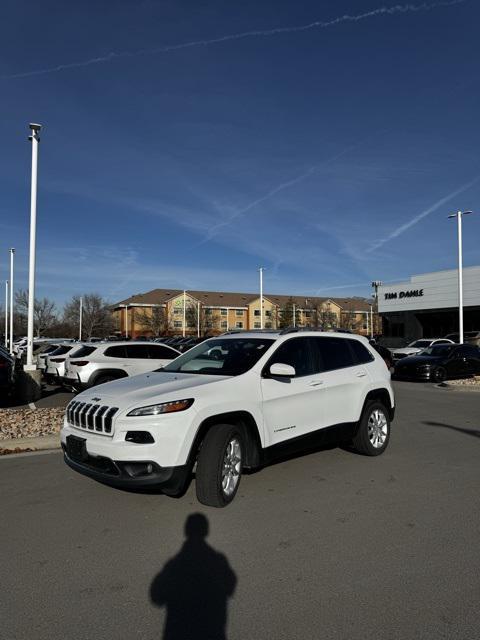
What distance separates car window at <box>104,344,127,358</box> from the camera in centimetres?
1319

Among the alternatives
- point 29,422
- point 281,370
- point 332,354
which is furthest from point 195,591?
point 29,422

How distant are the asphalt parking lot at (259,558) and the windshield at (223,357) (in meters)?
1.32

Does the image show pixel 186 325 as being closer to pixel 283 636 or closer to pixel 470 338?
pixel 470 338

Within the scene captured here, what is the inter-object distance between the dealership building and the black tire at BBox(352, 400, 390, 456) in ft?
137

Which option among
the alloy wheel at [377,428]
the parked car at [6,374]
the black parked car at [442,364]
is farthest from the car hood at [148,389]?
the black parked car at [442,364]

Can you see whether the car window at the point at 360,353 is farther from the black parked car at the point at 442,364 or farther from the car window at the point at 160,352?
the black parked car at the point at 442,364

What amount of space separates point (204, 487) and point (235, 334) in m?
2.32

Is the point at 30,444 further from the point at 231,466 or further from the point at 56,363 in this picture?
the point at 56,363

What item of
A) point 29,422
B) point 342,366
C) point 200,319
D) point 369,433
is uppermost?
point 200,319

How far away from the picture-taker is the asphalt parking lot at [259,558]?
3117 mm

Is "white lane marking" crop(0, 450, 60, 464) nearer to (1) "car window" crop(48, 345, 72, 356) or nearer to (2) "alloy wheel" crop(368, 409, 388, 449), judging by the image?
(2) "alloy wheel" crop(368, 409, 388, 449)

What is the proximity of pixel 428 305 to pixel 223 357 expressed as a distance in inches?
1860

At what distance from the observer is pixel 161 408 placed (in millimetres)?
4703

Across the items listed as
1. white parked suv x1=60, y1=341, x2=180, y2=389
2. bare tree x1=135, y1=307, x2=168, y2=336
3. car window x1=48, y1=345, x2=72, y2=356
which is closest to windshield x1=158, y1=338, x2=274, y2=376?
white parked suv x1=60, y1=341, x2=180, y2=389
